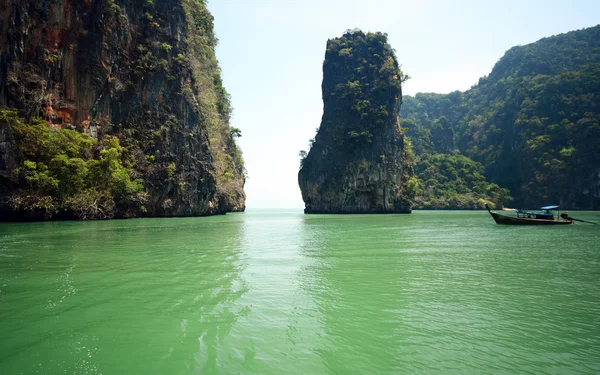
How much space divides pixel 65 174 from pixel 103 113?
8359 mm

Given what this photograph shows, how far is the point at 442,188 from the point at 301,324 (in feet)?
245

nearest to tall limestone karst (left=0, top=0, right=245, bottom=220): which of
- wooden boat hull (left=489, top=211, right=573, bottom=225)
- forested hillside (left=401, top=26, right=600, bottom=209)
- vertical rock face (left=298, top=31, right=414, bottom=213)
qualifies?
vertical rock face (left=298, top=31, right=414, bottom=213)

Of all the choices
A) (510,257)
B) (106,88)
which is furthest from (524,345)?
(106,88)

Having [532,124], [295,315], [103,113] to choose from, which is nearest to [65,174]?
[103,113]

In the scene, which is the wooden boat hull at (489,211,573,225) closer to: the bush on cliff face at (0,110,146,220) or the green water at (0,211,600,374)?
the green water at (0,211,600,374)

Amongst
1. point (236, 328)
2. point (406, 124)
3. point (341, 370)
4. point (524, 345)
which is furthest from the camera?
point (406, 124)

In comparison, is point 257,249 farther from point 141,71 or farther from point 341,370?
Result: point 141,71

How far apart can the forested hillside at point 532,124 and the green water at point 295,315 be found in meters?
61.5

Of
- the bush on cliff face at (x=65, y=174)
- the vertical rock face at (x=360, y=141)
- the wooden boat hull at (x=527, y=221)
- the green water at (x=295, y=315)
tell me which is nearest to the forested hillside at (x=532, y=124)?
the vertical rock face at (x=360, y=141)

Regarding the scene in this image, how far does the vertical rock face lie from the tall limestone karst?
19847mm

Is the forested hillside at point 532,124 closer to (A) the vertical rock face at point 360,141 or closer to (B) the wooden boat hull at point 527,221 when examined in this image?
(A) the vertical rock face at point 360,141

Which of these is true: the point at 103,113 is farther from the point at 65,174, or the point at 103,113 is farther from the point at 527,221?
the point at 527,221

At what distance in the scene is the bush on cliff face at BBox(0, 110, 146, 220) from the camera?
73.3 feet

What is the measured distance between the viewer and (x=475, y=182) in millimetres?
71812
